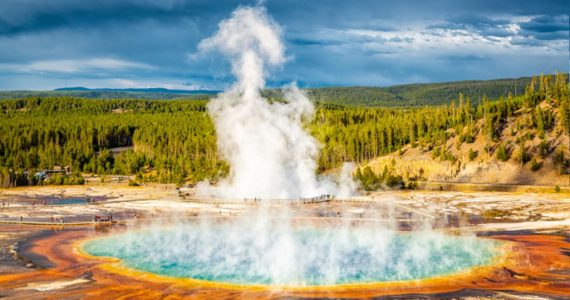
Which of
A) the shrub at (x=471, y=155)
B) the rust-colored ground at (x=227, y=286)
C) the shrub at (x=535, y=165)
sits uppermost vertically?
the shrub at (x=471, y=155)

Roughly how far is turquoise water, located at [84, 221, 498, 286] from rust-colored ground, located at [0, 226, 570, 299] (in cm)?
125

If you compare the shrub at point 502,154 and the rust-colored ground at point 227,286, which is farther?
the shrub at point 502,154

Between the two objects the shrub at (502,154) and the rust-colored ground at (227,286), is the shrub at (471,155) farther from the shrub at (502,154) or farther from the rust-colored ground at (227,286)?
the rust-colored ground at (227,286)

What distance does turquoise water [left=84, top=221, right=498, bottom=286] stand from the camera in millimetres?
31000

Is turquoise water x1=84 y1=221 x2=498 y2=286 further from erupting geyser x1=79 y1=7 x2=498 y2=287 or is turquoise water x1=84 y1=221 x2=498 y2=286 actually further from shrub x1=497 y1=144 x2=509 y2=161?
shrub x1=497 y1=144 x2=509 y2=161

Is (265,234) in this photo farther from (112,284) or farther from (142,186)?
(142,186)

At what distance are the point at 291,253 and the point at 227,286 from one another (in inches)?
342

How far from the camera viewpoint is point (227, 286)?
2866 cm

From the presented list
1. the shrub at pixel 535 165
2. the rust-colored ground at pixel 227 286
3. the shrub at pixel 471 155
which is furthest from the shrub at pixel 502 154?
the rust-colored ground at pixel 227 286

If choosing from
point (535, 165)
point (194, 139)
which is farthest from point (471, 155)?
point (194, 139)

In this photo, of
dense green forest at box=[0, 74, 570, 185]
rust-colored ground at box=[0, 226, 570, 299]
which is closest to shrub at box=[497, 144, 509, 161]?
dense green forest at box=[0, 74, 570, 185]

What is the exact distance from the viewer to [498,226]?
45.8 m

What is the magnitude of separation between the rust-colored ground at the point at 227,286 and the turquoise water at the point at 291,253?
1.25 metres

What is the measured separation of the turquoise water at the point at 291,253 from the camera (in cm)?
3100
